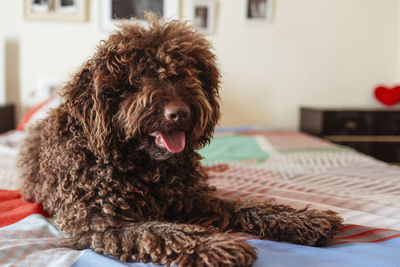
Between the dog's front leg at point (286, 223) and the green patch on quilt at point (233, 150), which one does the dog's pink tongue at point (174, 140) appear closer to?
the dog's front leg at point (286, 223)

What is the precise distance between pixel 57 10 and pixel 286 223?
13.8ft

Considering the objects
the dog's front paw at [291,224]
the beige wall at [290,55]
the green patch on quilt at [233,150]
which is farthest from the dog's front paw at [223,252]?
the beige wall at [290,55]

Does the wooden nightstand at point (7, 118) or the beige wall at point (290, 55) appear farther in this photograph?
the beige wall at point (290, 55)

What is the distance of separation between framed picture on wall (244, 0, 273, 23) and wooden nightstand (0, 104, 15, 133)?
10.9 feet

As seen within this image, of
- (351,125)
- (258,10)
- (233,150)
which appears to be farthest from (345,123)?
(233,150)

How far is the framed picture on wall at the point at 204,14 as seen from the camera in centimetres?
448

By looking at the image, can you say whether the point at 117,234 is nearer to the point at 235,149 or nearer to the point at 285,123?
the point at 235,149

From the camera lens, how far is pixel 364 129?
4273 millimetres

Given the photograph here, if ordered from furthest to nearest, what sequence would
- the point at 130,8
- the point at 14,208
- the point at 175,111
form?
A: the point at 130,8 < the point at 14,208 < the point at 175,111

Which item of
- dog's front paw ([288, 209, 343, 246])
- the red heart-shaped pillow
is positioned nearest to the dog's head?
dog's front paw ([288, 209, 343, 246])

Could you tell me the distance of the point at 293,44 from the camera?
15.6ft

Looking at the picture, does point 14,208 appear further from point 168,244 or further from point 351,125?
point 351,125

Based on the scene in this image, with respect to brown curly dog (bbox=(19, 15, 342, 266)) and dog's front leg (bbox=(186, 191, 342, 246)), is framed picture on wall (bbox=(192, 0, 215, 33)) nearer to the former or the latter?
brown curly dog (bbox=(19, 15, 342, 266))

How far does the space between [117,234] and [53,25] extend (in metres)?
4.03
